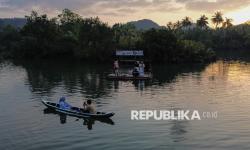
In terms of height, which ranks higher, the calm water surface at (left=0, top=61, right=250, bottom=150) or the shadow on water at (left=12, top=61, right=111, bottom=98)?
the shadow on water at (left=12, top=61, right=111, bottom=98)

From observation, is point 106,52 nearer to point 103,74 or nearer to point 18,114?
point 103,74

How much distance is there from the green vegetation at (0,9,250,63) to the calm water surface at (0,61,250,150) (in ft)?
97.4

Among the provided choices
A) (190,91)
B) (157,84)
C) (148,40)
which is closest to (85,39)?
(148,40)

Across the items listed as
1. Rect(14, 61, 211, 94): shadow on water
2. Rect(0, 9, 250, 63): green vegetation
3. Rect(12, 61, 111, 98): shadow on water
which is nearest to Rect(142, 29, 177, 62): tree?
Rect(0, 9, 250, 63): green vegetation

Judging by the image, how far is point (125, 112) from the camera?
4178 centimetres

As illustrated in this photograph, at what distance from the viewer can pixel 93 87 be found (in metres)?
59.9

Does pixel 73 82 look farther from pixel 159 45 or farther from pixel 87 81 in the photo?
pixel 159 45

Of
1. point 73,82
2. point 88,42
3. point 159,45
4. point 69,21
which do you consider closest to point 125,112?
point 73,82

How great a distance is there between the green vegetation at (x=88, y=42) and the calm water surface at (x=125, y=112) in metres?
29.7

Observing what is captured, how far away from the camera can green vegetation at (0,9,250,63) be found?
104m

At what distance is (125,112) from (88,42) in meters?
72.2

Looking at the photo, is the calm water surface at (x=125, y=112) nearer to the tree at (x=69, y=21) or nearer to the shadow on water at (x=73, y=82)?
the shadow on water at (x=73, y=82)

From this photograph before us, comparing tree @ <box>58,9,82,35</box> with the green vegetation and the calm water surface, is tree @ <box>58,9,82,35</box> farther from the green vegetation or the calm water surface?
the calm water surface

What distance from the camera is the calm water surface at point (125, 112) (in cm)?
3127
